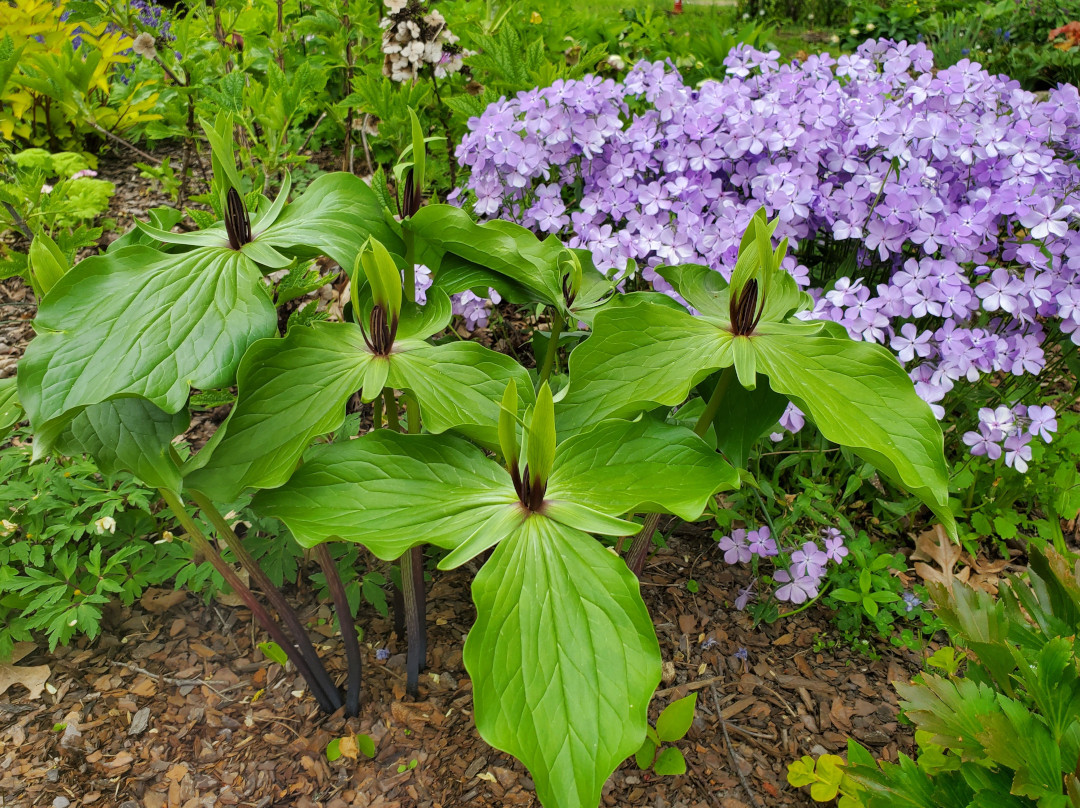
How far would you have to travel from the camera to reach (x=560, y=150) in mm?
1940

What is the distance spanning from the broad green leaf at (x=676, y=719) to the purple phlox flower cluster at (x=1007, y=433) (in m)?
0.94

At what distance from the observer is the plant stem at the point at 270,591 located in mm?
1253

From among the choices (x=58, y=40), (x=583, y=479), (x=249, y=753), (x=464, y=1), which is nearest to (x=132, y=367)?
(x=583, y=479)

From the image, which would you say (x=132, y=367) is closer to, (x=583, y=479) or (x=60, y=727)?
(x=583, y=479)

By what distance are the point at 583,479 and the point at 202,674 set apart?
3.85 feet

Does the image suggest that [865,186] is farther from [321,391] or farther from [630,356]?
[321,391]

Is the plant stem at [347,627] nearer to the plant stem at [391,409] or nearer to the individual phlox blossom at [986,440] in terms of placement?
the plant stem at [391,409]

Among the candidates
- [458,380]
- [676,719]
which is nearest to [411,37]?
[458,380]

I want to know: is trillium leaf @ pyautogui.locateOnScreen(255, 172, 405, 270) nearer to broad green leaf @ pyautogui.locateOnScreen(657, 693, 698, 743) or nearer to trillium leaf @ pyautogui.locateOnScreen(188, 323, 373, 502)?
trillium leaf @ pyautogui.locateOnScreen(188, 323, 373, 502)

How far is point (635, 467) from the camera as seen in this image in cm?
109

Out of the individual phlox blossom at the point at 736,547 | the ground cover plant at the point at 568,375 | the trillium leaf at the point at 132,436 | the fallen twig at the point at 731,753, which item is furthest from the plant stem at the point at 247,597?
the individual phlox blossom at the point at 736,547

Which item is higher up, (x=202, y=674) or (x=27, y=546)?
(x=27, y=546)

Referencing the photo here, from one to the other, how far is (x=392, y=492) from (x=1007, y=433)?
154cm

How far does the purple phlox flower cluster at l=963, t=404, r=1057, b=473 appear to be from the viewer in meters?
1.80
